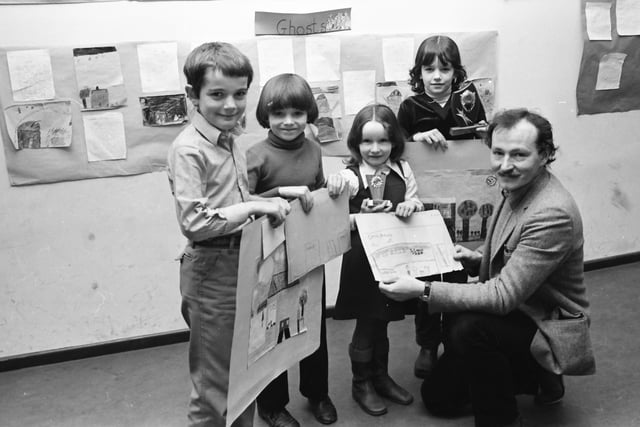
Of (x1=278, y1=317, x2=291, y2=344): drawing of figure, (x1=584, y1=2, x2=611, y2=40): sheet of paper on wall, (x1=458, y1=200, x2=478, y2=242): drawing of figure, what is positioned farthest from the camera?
(x1=584, y1=2, x2=611, y2=40): sheet of paper on wall

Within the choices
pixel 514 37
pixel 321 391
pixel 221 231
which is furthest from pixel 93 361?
pixel 514 37

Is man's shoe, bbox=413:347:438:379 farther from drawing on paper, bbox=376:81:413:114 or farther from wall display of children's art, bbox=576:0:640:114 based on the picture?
wall display of children's art, bbox=576:0:640:114

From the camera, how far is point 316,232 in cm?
176

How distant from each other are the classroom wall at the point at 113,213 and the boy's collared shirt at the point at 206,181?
3.87ft

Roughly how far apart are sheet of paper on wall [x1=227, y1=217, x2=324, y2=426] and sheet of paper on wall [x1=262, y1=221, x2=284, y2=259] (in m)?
0.02

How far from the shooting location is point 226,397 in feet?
5.44

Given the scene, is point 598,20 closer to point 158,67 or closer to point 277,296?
point 158,67

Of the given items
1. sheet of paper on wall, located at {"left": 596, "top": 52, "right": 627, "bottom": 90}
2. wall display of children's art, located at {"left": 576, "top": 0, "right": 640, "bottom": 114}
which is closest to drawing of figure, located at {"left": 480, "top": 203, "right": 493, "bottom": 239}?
wall display of children's art, located at {"left": 576, "top": 0, "right": 640, "bottom": 114}

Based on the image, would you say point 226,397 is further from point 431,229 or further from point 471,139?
point 471,139

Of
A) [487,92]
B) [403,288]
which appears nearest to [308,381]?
[403,288]

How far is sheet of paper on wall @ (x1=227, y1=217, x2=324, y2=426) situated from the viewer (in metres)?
1.49

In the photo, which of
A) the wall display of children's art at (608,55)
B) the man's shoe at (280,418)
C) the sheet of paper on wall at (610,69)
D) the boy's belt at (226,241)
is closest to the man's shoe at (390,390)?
the man's shoe at (280,418)

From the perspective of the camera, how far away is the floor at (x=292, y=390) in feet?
6.95

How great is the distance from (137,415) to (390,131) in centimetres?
141
